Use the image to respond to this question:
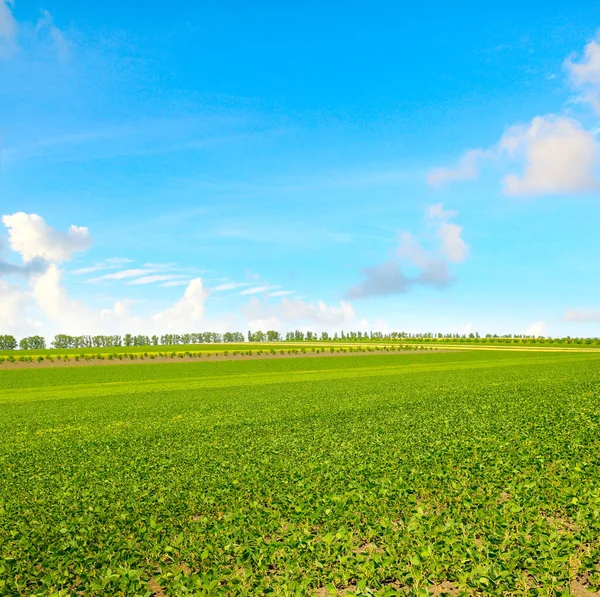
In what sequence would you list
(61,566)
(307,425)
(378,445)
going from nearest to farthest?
(61,566)
(378,445)
(307,425)

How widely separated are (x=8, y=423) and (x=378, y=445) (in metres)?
22.3

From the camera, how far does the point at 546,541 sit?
905 centimetres

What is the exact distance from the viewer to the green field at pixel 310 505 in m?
8.58

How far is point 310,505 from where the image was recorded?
1170cm

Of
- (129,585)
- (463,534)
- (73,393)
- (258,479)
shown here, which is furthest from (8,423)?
(463,534)

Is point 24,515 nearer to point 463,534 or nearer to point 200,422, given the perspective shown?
point 463,534

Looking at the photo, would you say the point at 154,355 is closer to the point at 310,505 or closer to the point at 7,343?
the point at 7,343

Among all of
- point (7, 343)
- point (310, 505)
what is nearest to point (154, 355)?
point (7, 343)

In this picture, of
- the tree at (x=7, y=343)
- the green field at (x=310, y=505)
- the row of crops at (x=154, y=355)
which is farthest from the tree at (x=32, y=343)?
the green field at (x=310, y=505)

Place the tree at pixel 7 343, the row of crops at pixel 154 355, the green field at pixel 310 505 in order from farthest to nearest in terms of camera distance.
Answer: the tree at pixel 7 343 < the row of crops at pixel 154 355 < the green field at pixel 310 505

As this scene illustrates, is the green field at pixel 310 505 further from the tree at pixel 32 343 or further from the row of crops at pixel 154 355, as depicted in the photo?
the tree at pixel 32 343

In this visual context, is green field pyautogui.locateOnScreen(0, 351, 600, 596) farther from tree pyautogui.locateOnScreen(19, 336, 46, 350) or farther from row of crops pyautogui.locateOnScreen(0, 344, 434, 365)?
tree pyautogui.locateOnScreen(19, 336, 46, 350)

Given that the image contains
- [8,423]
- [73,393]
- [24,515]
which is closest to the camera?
[24,515]

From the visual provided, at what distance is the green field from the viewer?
8.58 m
